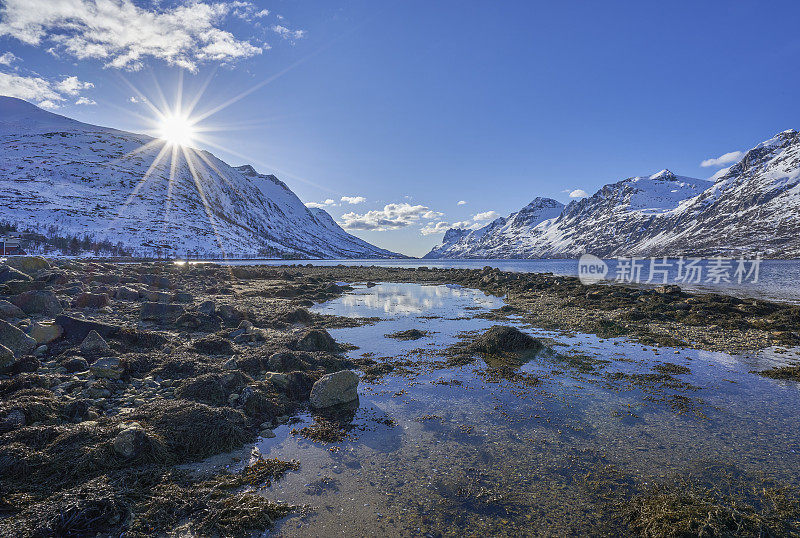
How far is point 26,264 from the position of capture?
85.0ft

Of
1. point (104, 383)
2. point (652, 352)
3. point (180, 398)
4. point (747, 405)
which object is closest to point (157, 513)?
point (180, 398)

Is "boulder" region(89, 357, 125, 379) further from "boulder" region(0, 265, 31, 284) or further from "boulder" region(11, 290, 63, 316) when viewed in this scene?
"boulder" region(0, 265, 31, 284)

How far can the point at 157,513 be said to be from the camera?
17.8 feet

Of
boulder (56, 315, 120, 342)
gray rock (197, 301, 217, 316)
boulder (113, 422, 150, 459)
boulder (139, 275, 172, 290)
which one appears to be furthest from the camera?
boulder (139, 275, 172, 290)

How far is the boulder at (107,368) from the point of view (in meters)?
9.86

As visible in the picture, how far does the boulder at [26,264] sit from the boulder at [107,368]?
2320 cm

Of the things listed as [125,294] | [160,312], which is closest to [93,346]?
[160,312]

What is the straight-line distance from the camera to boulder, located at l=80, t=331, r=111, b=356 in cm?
1116

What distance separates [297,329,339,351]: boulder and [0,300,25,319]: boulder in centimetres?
1155

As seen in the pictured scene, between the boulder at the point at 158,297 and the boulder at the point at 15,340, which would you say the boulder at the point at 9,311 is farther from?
the boulder at the point at 158,297

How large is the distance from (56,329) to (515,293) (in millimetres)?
38310

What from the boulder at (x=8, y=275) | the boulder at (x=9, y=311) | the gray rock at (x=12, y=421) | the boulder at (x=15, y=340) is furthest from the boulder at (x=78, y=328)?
the boulder at (x=8, y=275)

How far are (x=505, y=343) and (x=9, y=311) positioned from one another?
2110 centimetres
